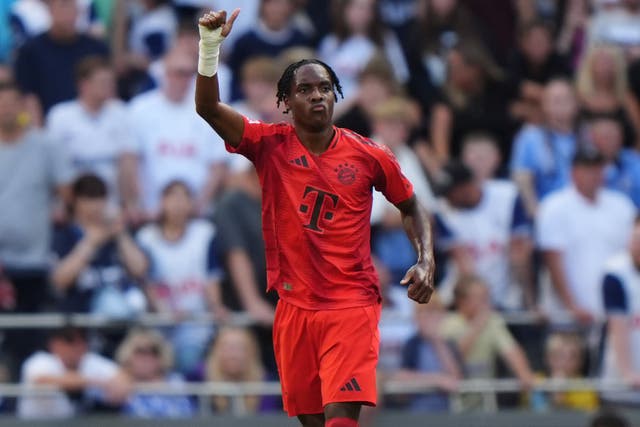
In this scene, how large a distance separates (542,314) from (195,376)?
2840 millimetres

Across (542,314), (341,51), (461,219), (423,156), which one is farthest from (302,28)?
(542,314)

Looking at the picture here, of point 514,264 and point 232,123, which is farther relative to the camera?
point 514,264

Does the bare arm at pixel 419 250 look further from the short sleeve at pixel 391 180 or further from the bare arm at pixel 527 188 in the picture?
the bare arm at pixel 527 188

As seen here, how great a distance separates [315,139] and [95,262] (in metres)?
4.21

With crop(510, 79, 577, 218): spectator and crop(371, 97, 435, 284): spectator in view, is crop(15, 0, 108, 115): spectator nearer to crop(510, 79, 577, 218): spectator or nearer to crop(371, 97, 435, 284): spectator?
crop(371, 97, 435, 284): spectator

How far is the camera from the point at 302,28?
14.5 metres

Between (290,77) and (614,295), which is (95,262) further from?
(290,77)

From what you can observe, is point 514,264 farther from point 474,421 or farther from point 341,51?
point 341,51

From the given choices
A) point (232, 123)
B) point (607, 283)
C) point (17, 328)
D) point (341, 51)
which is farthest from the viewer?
point (341, 51)

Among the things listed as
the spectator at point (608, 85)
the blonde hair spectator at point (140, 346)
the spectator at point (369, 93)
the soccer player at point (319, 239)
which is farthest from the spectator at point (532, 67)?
the soccer player at point (319, 239)

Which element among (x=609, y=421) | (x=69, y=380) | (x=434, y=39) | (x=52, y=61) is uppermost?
(x=434, y=39)

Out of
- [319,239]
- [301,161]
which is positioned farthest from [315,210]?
[301,161]

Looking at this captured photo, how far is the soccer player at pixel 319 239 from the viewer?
773 cm

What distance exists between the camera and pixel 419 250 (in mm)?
7875
